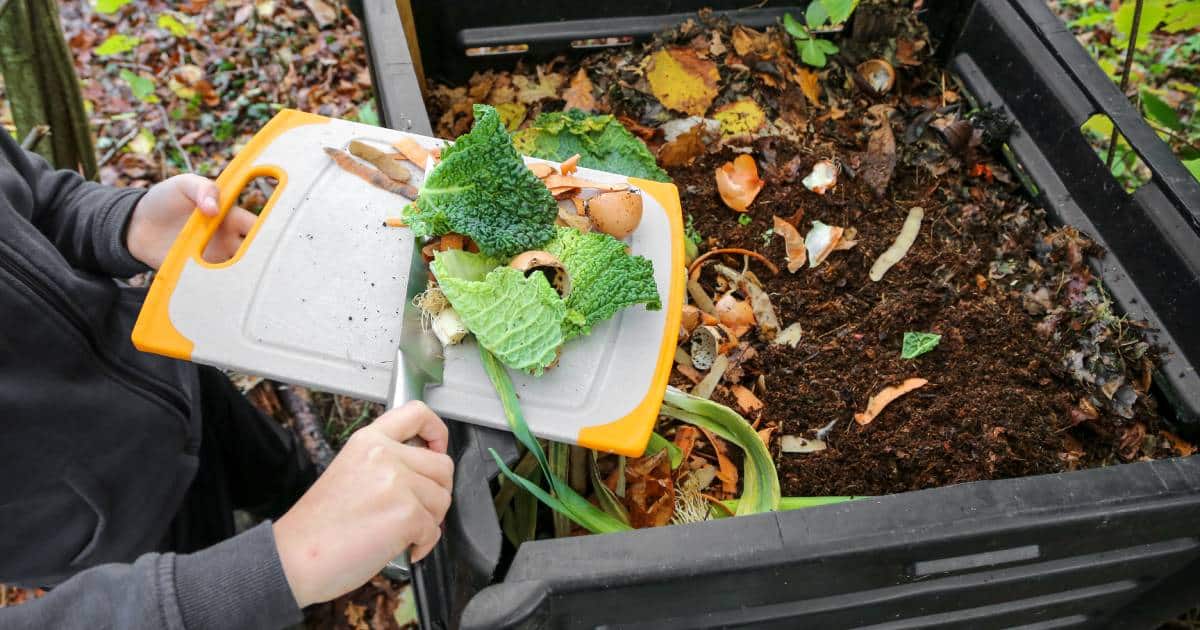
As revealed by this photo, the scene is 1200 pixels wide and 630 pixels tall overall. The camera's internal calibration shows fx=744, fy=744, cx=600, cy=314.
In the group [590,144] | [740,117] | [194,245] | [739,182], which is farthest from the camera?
[740,117]

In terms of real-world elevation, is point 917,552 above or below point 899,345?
above

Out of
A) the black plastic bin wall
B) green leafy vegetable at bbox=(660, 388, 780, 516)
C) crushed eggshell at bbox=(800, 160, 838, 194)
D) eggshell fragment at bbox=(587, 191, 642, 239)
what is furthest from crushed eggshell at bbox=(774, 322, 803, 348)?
the black plastic bin wall

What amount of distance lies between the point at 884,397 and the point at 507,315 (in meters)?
0.85

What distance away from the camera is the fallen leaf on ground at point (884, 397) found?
1.49 metres

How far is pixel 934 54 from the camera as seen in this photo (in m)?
2.05

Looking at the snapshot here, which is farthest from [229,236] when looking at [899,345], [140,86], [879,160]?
[140,86]

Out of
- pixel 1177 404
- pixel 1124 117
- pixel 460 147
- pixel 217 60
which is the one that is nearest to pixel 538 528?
pixel 460 147

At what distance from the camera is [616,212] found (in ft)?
4.07

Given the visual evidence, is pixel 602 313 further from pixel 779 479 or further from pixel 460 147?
pixel 779 479

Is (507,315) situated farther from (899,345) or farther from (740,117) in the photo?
(740,117)

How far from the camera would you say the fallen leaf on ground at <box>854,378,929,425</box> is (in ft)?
4.89

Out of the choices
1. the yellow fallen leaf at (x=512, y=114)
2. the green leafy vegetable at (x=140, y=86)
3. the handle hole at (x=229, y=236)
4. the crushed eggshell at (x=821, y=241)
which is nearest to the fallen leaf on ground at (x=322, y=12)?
the green leafy vegetable at (x=140, y=86)

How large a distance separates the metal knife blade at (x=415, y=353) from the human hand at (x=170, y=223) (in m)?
0.38

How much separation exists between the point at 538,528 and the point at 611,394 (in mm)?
379
